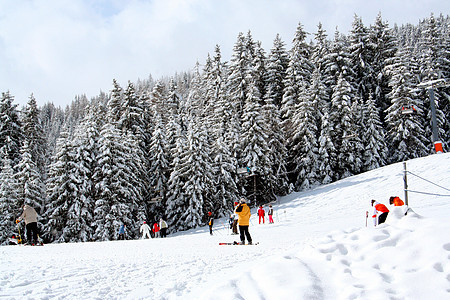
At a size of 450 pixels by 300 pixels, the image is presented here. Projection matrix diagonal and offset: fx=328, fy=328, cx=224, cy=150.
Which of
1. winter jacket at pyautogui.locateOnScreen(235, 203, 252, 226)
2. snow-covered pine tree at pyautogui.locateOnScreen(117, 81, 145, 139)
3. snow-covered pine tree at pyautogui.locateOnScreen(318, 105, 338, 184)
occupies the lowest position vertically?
winter jacket at pyautogui.locateOnScreen(235, 203, 252, 226)

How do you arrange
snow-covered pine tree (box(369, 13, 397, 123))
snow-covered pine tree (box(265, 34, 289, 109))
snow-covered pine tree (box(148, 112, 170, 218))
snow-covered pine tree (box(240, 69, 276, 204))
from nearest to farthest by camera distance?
snow-covered pine tree (box(240, 69, 276, 204))
snow-covered pine tree (box(148, 112, 170, 218))
snow-covered pine tree (box(369, 13, 397, 123))
snow-covered pine tree (box(265, 34, 289, 109))

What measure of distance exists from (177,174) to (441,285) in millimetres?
32057

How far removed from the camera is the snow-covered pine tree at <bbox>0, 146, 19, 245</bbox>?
1191 inches

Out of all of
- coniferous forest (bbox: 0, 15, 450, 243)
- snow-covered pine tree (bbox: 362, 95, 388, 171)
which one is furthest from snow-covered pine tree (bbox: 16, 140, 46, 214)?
snow-covered pine tree (bbox: 362, 95, 388, 171)

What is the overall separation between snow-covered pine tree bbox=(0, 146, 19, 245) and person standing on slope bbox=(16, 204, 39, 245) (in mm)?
17800

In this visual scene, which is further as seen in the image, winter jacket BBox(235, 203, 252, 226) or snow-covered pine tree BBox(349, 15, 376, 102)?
snow-covered pine tree BBox(349, 15, 376, 102)

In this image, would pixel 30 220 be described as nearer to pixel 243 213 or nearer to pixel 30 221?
pixel 30 221

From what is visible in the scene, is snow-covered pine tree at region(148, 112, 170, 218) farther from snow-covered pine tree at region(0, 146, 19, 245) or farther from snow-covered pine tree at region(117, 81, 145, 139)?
snow-covered pine tree at region(0, 146, 19, 245)

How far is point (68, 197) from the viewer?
30438 millimetres

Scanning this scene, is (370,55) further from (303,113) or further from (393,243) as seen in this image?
(393,243)

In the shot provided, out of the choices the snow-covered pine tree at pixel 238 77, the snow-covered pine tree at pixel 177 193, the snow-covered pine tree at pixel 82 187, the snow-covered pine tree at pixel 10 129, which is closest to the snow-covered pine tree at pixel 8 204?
the snow-covered pine tree at pixel 82 187

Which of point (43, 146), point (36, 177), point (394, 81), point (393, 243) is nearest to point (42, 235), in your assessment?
point (36, 177)

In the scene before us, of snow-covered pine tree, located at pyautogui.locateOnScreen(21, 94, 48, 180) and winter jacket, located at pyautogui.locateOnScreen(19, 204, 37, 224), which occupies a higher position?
snow-covered pine tree, located at pyautogui.locateOnScreen(21, 94, 48, 180)

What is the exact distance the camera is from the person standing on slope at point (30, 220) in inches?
574
